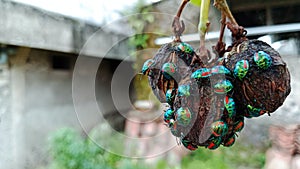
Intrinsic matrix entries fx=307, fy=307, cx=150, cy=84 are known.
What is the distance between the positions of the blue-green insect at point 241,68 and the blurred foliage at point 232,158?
122 cm

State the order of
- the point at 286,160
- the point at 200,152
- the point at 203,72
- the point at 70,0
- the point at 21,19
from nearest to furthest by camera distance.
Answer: the point at 203,72 → the point at 21,19 → the point at 70,0 → the point at 286,160 → the point at 200,152

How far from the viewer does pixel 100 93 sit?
1.70m

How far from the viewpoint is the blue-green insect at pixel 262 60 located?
281 mm

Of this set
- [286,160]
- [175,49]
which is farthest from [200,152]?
[175,49]

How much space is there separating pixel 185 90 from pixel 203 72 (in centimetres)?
2

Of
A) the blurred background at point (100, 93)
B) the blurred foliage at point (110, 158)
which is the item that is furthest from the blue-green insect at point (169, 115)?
the blurred foliage at point (110, 158)

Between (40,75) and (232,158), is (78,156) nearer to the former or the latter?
(40,75)

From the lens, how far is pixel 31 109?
153 centimetres

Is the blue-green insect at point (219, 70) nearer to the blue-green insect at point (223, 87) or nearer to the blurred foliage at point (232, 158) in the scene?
the blue-green insect at point (223, 87)

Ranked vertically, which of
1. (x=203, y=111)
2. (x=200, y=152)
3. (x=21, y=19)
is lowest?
(x=200, y=152)

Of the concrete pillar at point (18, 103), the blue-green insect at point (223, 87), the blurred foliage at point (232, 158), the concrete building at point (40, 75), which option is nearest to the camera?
the blue-green insect at point (223, 87)

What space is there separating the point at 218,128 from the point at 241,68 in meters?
0.06

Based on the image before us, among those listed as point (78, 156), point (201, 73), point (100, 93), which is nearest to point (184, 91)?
point (201, 73)

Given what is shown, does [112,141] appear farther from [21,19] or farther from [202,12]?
[202,12]
